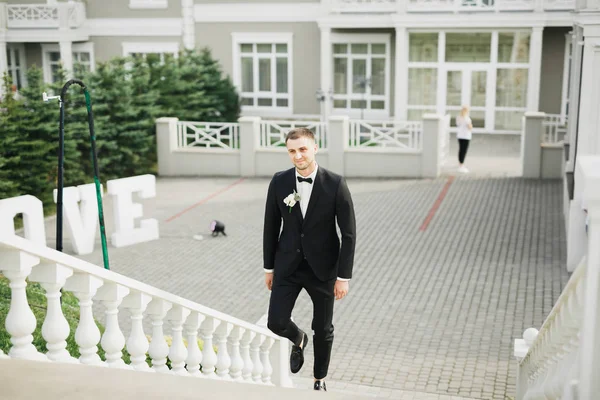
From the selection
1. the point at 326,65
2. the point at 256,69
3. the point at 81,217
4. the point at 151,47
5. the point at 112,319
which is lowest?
the point at 81,217

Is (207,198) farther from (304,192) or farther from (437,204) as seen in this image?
(304,192)

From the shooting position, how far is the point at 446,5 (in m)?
25.1

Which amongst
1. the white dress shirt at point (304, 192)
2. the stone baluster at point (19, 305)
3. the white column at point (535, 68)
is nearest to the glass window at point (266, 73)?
the white column at point (535, 68)

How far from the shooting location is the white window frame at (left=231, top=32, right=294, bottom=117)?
28109 mm

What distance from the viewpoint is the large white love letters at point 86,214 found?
38.2 ft

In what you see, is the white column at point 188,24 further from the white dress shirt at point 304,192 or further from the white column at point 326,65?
the white dress shirt at point 304,192

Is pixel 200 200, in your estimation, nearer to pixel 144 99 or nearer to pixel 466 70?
pixel 144 99

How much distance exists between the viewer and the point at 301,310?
409 inches

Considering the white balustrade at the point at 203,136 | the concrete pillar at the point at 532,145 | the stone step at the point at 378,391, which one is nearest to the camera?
the stone step at the point at 378,391

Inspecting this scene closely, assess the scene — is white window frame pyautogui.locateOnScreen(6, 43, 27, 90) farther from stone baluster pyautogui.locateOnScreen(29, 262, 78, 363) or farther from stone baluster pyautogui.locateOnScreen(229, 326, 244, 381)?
stone baluster pyautogui.locateOnScreen(29, 262, 78, 363)

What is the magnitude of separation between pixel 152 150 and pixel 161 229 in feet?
20.1

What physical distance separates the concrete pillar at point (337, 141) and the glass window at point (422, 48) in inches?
324

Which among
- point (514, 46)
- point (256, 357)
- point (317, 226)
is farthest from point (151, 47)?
point (317, 226)

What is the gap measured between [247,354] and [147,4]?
25.2 metres
